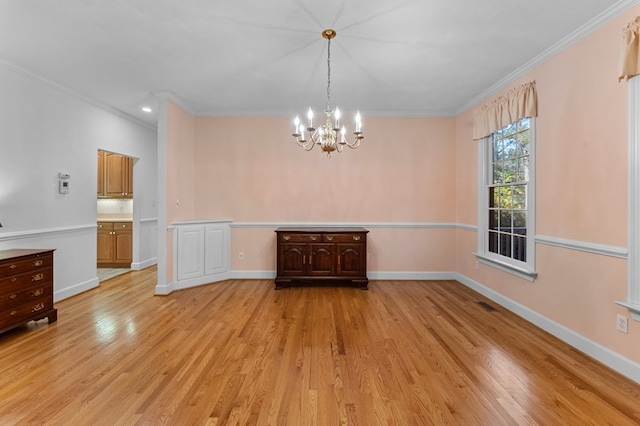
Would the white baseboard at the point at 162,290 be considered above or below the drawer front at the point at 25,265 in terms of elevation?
below

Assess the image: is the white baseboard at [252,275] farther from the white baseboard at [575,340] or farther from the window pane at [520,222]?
the window pane at [520,222]

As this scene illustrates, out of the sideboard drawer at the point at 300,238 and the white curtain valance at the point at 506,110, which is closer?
the white curtain valance at the point at 506,110

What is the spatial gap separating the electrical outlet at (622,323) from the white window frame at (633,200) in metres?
0.09

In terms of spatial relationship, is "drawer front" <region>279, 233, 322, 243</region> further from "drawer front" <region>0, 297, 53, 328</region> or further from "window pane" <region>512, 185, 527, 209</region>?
"drawer front" <region>0, 297, 53, 328</region>

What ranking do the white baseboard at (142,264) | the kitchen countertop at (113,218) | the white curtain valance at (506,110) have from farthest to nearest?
the kitchen countertop at (113,218)
the white baseboard at (142,264)
the white curtain valance at (506,110)

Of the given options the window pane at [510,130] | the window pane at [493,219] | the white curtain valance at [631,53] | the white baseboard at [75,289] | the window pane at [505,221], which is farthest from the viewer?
the window pane at [493,219]

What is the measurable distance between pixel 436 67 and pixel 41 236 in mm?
5142

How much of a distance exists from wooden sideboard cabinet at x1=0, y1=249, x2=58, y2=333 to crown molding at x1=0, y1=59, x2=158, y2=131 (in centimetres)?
201

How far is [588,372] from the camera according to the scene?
2.34 m

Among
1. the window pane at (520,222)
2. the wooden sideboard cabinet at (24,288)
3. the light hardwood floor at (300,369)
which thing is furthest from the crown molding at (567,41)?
the wooden sideboard cabinet at (24,288)

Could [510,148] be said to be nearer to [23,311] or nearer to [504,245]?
[504,245]

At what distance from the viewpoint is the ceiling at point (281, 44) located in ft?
7.97

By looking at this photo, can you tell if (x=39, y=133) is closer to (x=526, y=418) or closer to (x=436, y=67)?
(x=436, y=67)

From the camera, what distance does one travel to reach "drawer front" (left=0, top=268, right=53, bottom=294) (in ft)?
9.21
